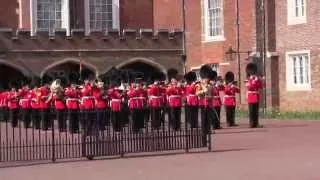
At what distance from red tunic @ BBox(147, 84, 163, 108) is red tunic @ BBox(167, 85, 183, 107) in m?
0.32

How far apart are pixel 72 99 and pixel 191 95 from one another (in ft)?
12.8

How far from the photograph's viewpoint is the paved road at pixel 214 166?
512 inches

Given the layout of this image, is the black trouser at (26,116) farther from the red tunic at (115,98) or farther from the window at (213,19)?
the window at (213,19)

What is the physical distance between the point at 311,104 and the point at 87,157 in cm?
1673

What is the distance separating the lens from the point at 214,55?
37.2m

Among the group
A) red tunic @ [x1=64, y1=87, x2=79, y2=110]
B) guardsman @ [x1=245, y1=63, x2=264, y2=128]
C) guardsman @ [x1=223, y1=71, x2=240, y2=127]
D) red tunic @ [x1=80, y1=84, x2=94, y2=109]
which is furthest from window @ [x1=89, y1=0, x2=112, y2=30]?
guardsman @ [x1=245, y1=63, x2=264, y2=128]

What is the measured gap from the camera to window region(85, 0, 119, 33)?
45.4m

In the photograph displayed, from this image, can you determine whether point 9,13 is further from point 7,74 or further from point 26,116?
point 26,116

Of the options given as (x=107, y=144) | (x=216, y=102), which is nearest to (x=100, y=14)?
(x=216, y=102)

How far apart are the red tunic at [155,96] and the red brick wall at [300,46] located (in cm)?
951

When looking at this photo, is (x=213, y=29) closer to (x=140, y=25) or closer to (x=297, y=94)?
(x=297, y=94)

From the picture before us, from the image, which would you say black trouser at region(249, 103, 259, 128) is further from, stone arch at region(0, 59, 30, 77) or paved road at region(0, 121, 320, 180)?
stone arch at region(0, 59, 30, 77)

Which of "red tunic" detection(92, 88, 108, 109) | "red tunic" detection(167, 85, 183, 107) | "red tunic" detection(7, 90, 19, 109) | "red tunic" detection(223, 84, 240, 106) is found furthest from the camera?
"red tunic" detection(7, 90, 19, 109)

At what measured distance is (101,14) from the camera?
46.1m
